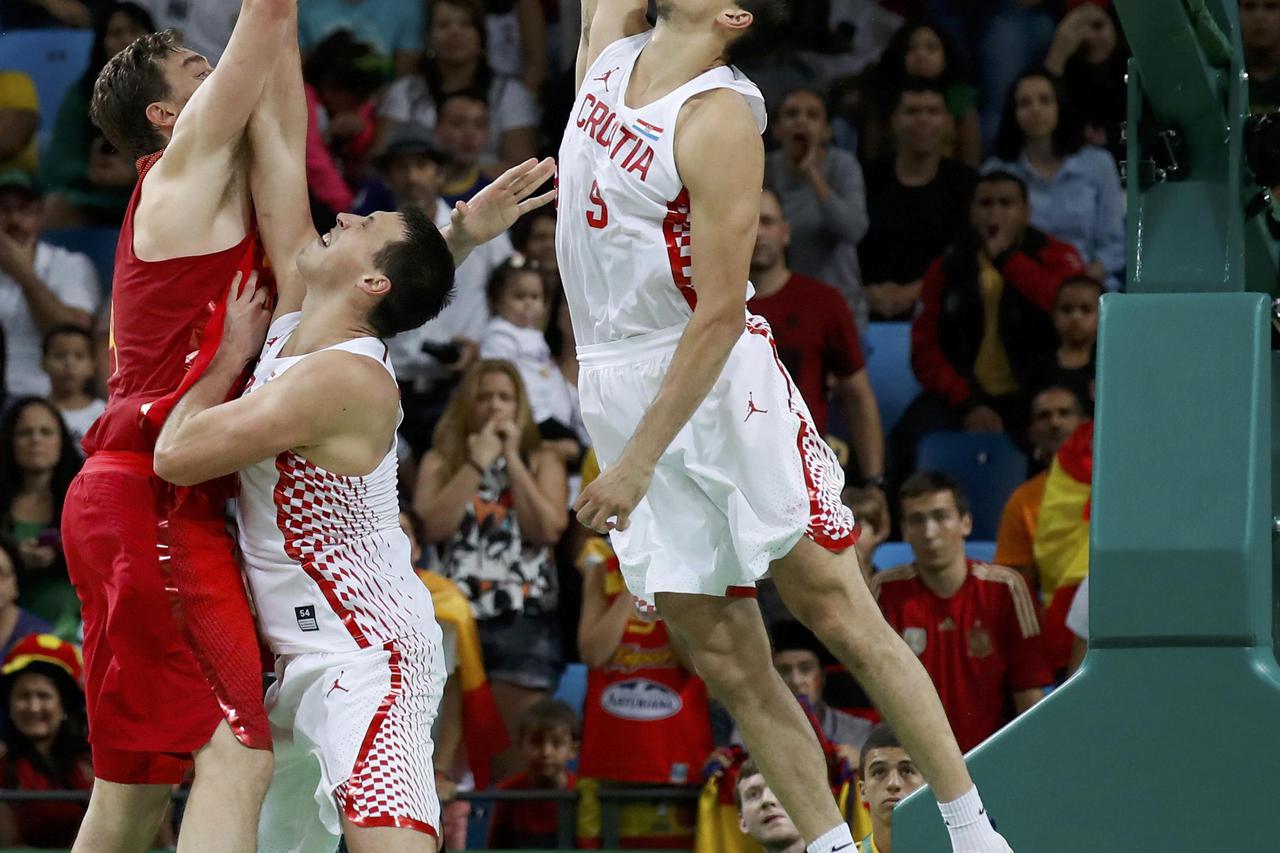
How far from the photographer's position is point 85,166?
8898mm

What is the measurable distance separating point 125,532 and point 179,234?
2.17 ft

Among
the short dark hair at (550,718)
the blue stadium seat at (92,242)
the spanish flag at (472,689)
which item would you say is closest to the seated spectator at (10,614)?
the spanish flag at (472,689)

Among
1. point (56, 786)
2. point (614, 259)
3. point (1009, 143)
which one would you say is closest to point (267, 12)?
point (614, 259)

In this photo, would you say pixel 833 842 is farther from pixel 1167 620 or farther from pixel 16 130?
pixel 16 130

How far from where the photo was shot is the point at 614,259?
4.13m

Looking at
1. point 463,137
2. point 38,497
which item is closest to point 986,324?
point 463,137

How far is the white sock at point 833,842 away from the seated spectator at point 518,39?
5758 millimetres

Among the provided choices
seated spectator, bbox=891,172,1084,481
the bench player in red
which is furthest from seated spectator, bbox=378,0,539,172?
the bench player in red

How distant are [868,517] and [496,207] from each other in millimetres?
3000

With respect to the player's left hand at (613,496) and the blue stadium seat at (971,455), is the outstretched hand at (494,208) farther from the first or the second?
the blue stadium seat at (971,455)

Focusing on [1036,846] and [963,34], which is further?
[963,34]

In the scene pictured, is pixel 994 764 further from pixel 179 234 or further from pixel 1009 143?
pixel 1009 143

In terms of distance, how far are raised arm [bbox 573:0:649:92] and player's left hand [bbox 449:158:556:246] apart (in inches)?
10.6

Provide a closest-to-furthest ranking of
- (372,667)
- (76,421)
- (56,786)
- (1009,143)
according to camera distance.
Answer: (372,667) < (56,786) < (76,421) < (1009,143)
